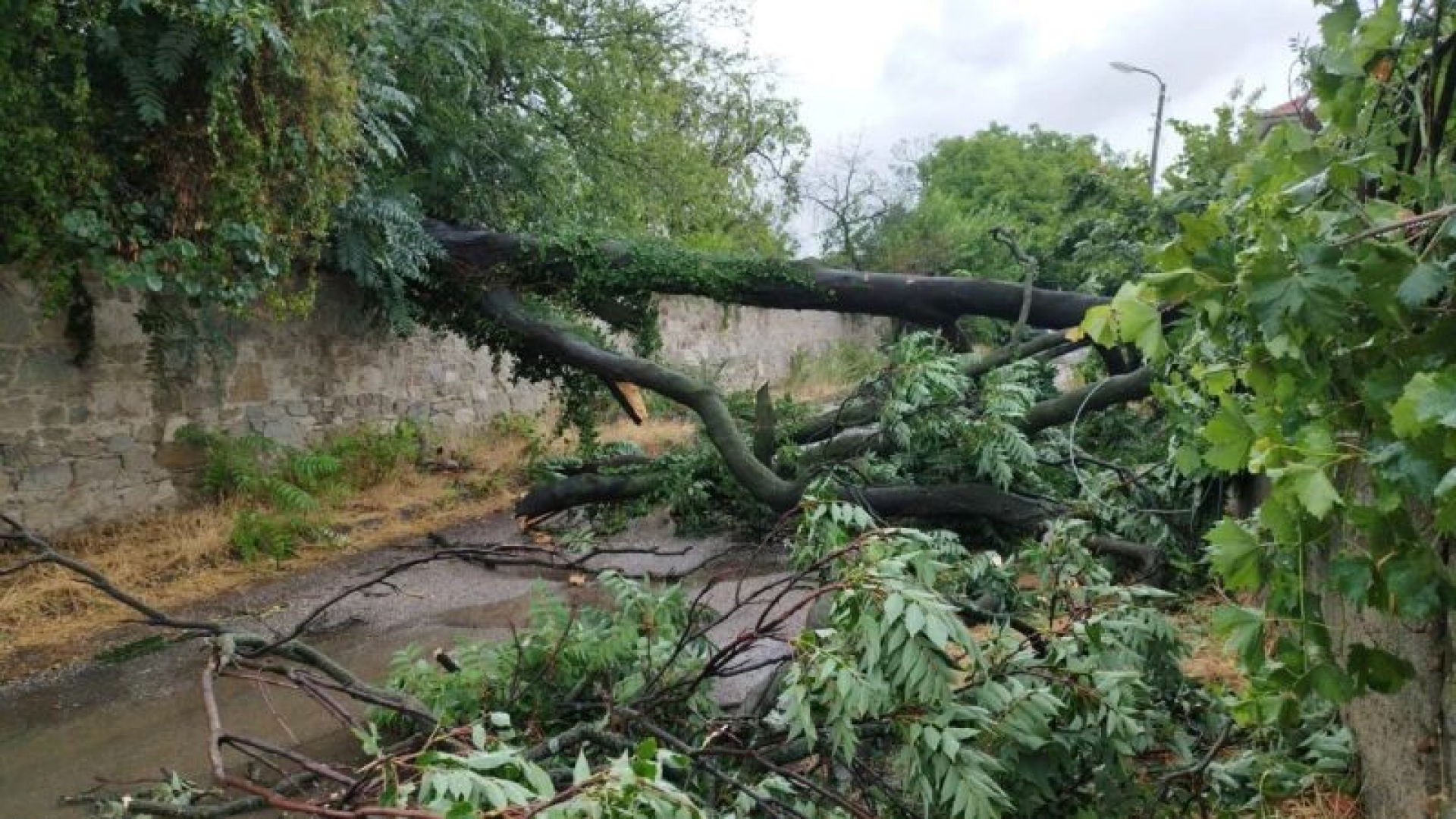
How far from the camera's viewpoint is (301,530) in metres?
6.82

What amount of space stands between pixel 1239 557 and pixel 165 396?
749 centimetres

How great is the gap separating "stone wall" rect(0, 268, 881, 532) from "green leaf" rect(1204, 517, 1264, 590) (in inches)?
261

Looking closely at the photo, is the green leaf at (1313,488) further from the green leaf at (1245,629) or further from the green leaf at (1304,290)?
the green leaf at (1245,629)

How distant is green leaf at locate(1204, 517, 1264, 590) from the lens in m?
1.73

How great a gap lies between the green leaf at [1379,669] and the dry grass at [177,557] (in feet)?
18.1

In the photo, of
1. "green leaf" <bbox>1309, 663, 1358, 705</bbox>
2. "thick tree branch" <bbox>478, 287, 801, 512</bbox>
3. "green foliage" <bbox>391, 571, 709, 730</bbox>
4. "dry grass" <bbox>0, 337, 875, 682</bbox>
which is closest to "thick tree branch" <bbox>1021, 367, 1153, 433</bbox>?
"thick tree branch" <bbox>478, 287, 801, 512</bbox>

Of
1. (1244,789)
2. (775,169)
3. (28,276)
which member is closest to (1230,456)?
(1244,789)

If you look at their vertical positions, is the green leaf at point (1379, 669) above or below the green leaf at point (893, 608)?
above

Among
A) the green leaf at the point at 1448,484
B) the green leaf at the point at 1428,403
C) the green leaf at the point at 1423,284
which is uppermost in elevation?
the green leaf at the point at 1423,284

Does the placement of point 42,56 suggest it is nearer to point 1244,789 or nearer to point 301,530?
point 301,530

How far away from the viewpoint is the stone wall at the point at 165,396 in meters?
6.06

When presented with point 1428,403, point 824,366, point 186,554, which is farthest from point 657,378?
point 824,366

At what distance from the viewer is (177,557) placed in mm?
6156

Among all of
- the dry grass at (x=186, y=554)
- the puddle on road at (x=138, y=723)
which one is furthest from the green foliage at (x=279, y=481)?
the puddle on road at (x=138, y=723)
